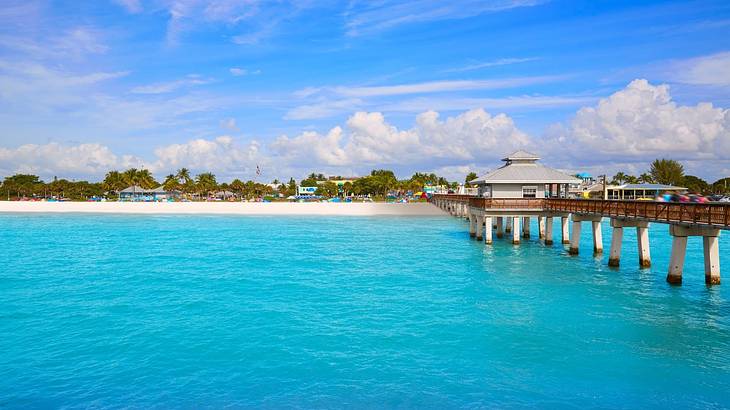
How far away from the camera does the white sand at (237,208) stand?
9844 centimetres

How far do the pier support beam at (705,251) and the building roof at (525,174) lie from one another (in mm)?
16125

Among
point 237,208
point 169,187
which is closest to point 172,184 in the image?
point 169,187

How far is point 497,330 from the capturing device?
1867 centimetres

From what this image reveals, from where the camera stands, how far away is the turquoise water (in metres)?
13.3

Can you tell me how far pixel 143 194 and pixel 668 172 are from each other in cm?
14172

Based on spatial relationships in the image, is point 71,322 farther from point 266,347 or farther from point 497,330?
point 497,330

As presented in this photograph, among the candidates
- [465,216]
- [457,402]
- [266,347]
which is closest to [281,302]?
[266,347]

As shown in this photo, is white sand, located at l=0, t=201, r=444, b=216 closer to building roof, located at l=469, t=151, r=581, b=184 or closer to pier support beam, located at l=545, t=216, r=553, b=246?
building roof, located at l=469, t=151, r=581, b=184

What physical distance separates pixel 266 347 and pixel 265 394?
374 cm

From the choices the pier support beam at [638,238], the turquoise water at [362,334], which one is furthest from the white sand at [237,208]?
the turquoise water at [362,334]

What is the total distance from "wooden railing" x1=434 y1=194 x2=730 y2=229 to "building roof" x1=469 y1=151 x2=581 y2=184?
238cm

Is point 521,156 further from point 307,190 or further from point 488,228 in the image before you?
point 307,190

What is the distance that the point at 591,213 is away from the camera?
33.8m

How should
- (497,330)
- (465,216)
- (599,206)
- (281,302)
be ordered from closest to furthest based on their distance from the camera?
(497,330)
(281,302)
(599,206)
(465,216)
